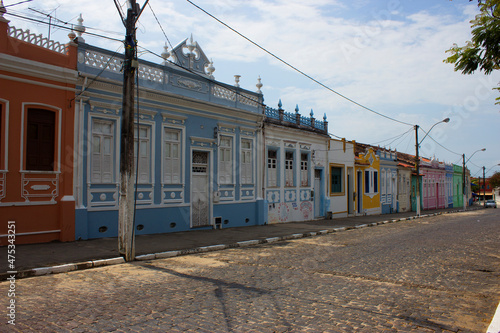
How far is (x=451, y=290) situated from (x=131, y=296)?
527cm

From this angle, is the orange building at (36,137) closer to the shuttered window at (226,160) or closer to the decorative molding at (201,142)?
the decorative molding at (201,142)

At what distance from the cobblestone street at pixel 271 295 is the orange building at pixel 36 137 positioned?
12.7 ft

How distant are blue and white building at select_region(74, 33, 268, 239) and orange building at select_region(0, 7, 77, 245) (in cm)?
36

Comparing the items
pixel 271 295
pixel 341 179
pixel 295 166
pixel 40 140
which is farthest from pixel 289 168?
pixel 271 295

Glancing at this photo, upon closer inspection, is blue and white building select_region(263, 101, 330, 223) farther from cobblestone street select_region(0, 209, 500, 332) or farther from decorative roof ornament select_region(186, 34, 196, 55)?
cobblestone street select_region(0, 209, 500, 332)

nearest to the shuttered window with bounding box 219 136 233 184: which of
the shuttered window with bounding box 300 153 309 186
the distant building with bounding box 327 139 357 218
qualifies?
the shuttered window with bounding box 300 153 309 186

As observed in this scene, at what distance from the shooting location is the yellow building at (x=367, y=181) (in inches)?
1063

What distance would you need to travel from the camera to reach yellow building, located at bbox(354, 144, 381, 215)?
2700 cm

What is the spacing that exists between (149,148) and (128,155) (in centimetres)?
481

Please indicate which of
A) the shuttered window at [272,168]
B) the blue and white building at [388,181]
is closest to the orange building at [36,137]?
the shuttered window at [272,168]

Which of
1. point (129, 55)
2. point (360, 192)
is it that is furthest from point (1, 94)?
point (360, 192)

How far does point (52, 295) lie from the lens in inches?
235

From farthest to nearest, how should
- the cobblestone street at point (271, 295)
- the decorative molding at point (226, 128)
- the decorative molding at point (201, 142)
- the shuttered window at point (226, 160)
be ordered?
the shuttered window at point (226, 160)
the decorative molding at point (226, 128)
the decorative molding at point (201, 142)
the cobblestone street at point (271, 295)

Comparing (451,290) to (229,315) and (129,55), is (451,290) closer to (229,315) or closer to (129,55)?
(229,315)
